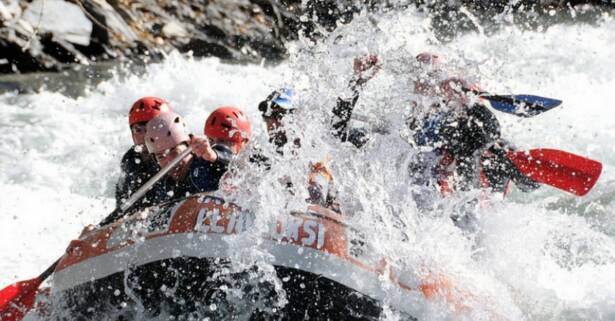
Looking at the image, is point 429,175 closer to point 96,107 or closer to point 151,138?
point 151,138

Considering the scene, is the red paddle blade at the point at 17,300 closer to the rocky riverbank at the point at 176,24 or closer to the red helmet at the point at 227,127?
the red helmet at the point at 227,127

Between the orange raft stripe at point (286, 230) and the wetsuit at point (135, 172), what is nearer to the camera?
the orange raft stripe at point (286, 230)

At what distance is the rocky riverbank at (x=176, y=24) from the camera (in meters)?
9.34

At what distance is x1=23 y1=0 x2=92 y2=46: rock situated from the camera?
30.8 feet

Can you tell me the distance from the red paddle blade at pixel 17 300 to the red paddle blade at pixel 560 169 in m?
3.17

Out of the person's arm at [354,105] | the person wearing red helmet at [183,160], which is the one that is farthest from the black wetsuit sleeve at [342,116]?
the person wearing red helmet at [183,160]

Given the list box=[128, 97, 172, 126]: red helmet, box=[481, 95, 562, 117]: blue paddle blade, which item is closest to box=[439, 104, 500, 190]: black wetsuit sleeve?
box=[481, 95, 562, 117]: blue paddle blade

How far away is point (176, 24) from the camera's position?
10961 mm

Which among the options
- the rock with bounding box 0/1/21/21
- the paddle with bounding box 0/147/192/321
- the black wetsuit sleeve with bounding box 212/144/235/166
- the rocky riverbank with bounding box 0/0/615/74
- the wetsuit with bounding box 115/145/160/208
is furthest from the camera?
the rocky riverbank with bounding box 0/0/615/74

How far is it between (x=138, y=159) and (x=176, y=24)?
6.42 metres

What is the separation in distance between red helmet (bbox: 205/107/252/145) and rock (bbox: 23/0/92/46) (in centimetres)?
547

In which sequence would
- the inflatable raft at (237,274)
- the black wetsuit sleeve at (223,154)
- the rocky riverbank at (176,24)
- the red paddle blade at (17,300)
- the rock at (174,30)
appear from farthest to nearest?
the rock at (174,30) < the rocky riverbank at (176,24) < the black wetsuit sleeve at (223,154) < the red paddle blade at (17,300) < the inflatable raft at (237,274)

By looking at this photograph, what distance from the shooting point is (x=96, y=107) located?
29.7 feet

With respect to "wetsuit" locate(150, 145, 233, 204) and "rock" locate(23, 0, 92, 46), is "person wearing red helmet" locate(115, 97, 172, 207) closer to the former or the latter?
"wetsuit" locate(150, 145, 233, 204)
